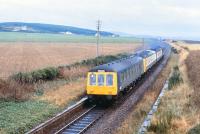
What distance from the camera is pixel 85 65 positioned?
145 feet

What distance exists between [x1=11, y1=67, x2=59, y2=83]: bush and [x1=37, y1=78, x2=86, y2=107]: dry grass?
2088mm

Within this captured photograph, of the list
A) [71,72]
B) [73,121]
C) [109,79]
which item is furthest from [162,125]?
[71,72]

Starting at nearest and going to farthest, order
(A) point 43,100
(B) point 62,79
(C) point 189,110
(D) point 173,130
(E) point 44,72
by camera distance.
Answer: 1. (D) point 173,130
2. (C) point 189,110
3. (A) point 43,100
4. (E) point 44,72
5. (B) point 62,79

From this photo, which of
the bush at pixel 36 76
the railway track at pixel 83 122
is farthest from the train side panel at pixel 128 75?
the bush at pixel 36 76

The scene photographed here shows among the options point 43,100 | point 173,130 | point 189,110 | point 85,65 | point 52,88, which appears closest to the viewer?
point 173,130

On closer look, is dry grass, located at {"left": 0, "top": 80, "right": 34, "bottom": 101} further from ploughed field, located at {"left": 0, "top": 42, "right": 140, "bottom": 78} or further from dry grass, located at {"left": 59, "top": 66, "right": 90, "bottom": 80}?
dry grass, located at {"left": 59, "top": 66, "right": 90, "bottom": 80}

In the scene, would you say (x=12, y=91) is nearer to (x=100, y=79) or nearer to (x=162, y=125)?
(x=100, y=79)

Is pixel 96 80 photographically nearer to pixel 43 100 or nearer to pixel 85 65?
pixel 43 100

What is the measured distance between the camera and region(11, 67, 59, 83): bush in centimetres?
2911

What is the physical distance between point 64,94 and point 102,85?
324 cm

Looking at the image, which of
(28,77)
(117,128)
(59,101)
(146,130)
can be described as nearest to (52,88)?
(28,77)

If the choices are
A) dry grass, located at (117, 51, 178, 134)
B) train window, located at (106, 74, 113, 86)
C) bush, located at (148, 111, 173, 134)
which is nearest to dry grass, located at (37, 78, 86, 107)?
train window, located at (106, 74, 113, 86)

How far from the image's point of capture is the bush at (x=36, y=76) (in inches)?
1146

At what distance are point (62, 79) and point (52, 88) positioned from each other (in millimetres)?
5584
